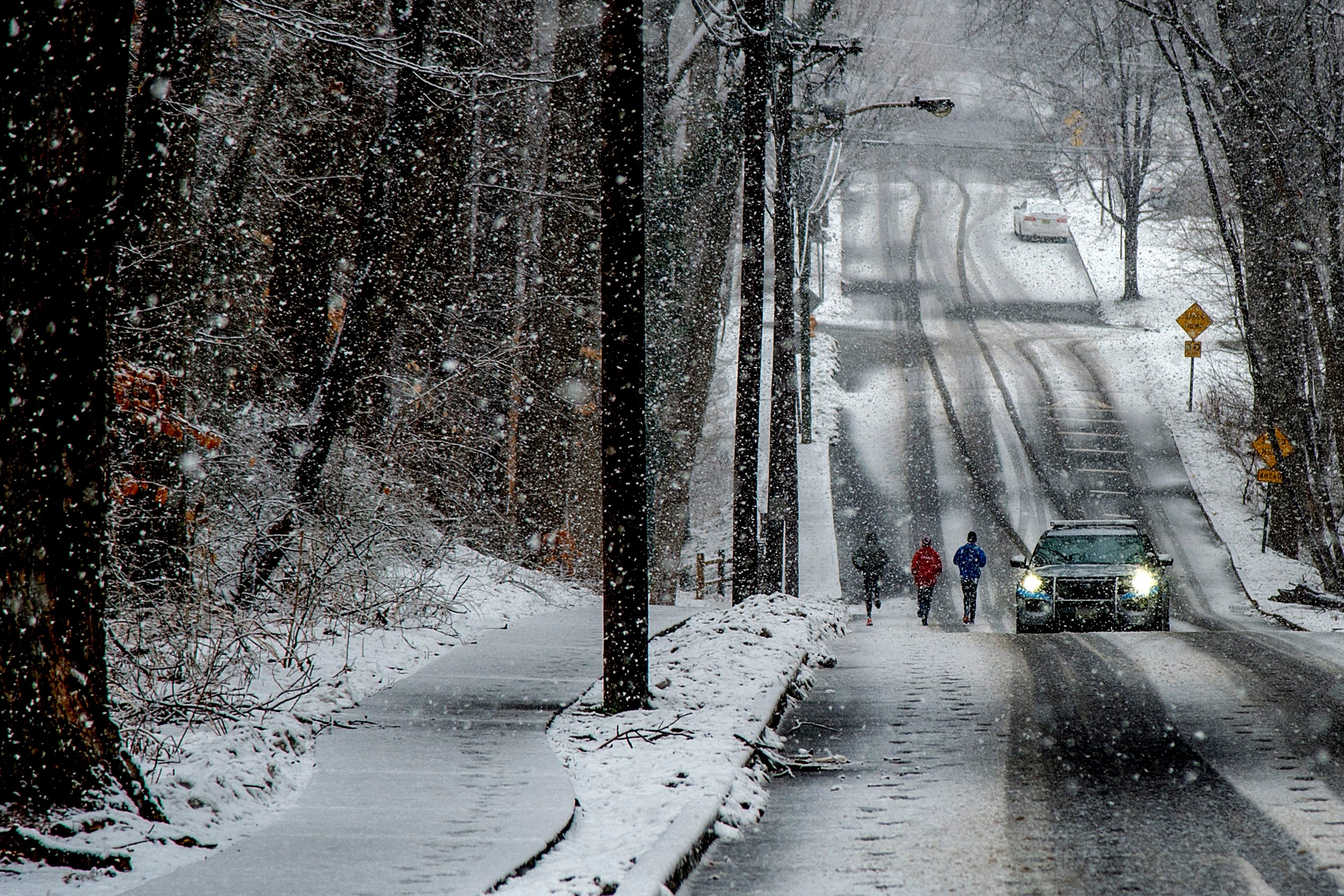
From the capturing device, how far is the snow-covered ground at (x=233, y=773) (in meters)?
5.18

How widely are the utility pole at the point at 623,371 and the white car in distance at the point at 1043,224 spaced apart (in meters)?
55.2

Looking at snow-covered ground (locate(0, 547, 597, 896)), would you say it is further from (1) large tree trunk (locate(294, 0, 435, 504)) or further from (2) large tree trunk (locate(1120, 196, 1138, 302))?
(2) large tree trunk (locate(1120, 196, 1138, 302))

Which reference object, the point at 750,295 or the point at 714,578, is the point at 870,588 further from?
the point at 750,295

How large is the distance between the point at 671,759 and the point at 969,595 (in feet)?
51.5

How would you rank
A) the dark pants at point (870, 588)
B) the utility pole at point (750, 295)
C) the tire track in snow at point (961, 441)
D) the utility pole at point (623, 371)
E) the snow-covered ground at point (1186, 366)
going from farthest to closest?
the tire track in snow at point (961, 441), the snow-covered ground at point (1186, 366), the dark pants at point (870, 588), the utility pole at point (750, 295), the utility pole at point (623, 371)

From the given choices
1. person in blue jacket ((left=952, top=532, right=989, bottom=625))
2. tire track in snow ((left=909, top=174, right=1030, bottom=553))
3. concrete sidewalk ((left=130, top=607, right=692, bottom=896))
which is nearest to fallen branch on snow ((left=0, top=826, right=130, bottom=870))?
concrete sidewalk ((left=130, top=607, right=692, bottom=896))

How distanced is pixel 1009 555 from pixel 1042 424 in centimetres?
1020

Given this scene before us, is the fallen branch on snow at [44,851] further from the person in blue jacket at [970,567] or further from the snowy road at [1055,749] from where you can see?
the person in blue jacket at [970,567]

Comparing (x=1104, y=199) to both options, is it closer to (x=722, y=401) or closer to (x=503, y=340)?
(x=722, y=401)

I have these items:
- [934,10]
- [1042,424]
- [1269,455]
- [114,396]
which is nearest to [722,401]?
[1042,424]

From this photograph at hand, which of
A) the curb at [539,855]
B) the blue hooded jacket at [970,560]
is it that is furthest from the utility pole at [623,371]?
the blue hooded jacket at [970,560]

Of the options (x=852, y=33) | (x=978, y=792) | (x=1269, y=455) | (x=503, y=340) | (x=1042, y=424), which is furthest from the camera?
(x=852, y=33)

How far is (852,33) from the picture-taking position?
Result: 5053 cm

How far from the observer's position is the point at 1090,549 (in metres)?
17.4
